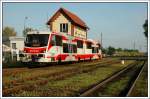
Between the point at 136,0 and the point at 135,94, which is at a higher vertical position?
the point at 136,0

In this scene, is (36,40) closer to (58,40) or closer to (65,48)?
(58,40)

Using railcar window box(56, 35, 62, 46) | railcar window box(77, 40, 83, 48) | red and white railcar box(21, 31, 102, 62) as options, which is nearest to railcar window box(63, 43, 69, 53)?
red and white railcar box(21, 31, 102, 62)

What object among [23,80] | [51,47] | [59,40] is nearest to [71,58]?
[59,40]

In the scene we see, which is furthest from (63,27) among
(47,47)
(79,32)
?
(47,47)

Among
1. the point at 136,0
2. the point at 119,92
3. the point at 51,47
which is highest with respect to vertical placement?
the point at 136,0

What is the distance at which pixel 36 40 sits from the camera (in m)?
25.0

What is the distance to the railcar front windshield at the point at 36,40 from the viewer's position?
2456 cm

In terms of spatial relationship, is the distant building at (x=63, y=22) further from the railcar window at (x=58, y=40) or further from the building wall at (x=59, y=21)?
the railcar window at (x=58, y=40)

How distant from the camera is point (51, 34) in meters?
25.2

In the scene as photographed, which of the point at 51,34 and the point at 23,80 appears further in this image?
the point at 51,34

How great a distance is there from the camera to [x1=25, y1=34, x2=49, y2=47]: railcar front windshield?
80.6ft

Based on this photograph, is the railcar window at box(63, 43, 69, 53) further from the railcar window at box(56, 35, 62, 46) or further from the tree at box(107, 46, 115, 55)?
the tree at box(107, 46, 115, 55)

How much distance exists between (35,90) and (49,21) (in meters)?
39.0

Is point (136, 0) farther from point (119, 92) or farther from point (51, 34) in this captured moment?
point (51, 34)
